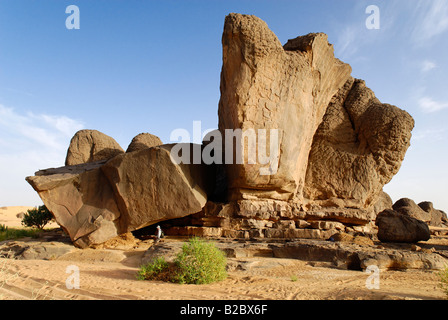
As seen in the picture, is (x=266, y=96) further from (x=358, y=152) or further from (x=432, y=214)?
(x=432, y=214)

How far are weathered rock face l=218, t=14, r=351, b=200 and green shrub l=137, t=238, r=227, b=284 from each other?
3.75 m

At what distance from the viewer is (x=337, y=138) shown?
13320mm

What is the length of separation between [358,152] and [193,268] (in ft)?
31.4

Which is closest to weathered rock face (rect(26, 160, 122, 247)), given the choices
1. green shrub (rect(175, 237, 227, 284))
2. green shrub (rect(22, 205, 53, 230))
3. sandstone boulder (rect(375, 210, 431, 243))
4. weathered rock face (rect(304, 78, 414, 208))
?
green shrub (rect(175, 237, 227, 284))

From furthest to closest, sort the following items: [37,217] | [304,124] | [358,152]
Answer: [37,217], [358,152], [304,124]

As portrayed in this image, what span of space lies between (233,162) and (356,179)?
564cm

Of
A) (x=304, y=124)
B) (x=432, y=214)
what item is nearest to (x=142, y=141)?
(x=304, y=124)

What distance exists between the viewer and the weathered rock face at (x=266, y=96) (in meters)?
9.73

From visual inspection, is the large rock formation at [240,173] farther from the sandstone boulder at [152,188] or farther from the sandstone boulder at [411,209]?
the sandstone boulder at [411,209]

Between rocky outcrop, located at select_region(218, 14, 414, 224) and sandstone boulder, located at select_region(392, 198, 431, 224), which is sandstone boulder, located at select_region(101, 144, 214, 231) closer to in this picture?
rocky outcrop, located at select_region(218, 14, 414, 224)

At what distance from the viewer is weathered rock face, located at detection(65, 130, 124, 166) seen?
49.8 ft

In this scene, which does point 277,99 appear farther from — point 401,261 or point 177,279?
point 177,279

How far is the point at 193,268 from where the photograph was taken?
246 inches

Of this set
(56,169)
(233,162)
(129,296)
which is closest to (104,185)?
(56,169)
